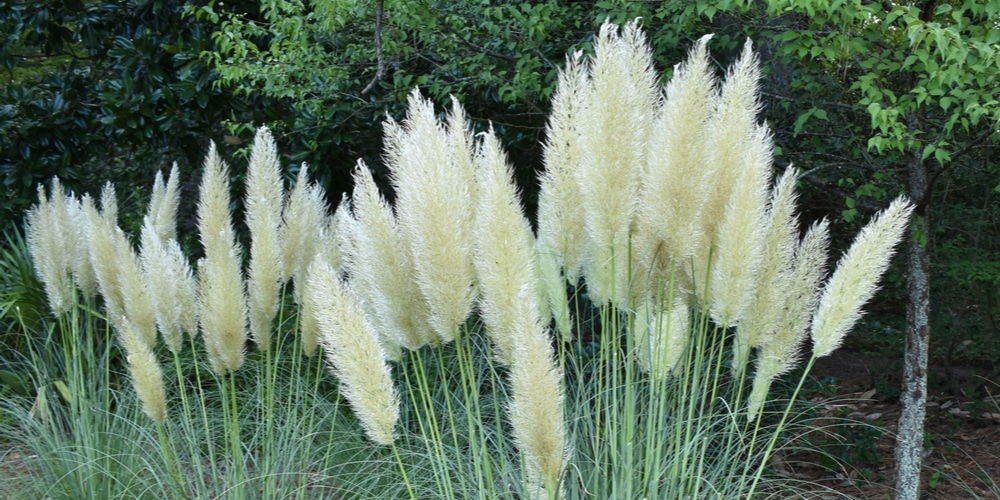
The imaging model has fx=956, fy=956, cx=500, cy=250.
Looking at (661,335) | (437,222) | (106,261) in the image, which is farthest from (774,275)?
(106,261)

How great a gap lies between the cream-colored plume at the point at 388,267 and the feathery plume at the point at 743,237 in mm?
884

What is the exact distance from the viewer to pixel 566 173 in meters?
2.89

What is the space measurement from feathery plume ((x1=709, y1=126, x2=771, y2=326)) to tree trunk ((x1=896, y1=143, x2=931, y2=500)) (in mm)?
2588

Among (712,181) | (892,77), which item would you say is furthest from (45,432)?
(892,77)

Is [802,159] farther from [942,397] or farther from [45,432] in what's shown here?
[45,432]

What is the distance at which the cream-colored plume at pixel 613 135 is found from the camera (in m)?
2.70

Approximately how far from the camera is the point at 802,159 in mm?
5590

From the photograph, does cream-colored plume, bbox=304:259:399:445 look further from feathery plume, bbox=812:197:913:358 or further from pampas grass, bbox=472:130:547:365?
feathery plume, bbox=812:197:913:358

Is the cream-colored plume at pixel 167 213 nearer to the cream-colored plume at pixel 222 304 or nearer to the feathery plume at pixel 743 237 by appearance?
the cream-colored plume at pixel 222 304

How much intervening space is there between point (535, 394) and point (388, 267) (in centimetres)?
73

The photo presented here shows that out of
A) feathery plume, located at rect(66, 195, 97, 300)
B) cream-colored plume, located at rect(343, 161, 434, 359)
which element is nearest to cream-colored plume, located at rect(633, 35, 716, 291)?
cream-colored plume, located at rect(343, 161, 434, 359)

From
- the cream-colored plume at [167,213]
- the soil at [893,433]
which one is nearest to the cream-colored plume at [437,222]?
the cream-colored plume at [167,213]

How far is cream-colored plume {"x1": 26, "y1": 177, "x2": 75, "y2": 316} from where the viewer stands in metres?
4.53

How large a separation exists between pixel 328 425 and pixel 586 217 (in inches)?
95.8
